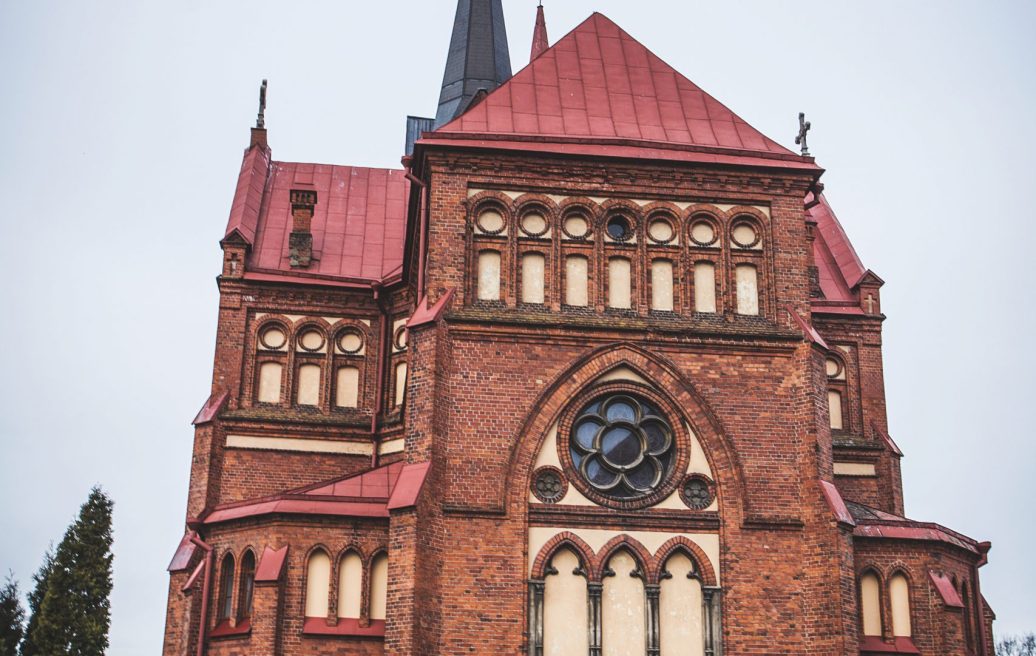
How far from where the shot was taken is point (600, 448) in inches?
958

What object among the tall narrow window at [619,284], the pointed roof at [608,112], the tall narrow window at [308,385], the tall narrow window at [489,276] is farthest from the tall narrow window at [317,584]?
the pointed roof at [608,112]

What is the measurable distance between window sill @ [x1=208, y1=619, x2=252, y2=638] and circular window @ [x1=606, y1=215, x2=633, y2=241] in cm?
971

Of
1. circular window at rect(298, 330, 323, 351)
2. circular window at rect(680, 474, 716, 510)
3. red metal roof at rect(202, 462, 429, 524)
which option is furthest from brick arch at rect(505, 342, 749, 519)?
circular window at rect(298, 330, 323, 351)

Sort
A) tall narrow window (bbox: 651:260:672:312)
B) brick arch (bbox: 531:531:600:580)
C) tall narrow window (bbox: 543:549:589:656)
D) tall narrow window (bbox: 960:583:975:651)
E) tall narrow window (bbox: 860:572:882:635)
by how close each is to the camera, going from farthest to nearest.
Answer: tall narrow window (bbox: 960:583:975:651) < tall narrow window (bbox: 651:260:672:312) < tall narrow window (bbox: 860:572:882:635) < brick arch (bbox: 531:531:600:580) < tall narrow window (bbox: 543:549:589:656)

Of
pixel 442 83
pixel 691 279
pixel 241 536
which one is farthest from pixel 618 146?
pixel 442 83

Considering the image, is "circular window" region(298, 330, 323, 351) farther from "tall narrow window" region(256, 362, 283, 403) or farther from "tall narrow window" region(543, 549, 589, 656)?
"tall narrow window" region(543, 549, 589, 656)

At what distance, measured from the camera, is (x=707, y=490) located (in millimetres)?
24188

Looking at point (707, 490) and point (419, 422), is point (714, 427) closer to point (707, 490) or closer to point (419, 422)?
point (707, 490)

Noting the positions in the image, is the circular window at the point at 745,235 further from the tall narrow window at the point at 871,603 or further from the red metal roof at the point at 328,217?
the red metal roof at the point at 328,217

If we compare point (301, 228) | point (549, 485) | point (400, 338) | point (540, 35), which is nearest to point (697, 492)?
point (549, 485)

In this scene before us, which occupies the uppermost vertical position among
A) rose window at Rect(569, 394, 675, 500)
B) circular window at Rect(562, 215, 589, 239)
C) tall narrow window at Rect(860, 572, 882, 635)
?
circular window at Rect(562, 215, 589, 239)

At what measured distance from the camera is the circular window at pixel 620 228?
25.7 metres

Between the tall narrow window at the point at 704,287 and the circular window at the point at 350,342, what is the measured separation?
1018 cm

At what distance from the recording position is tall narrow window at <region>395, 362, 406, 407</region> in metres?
31.6
